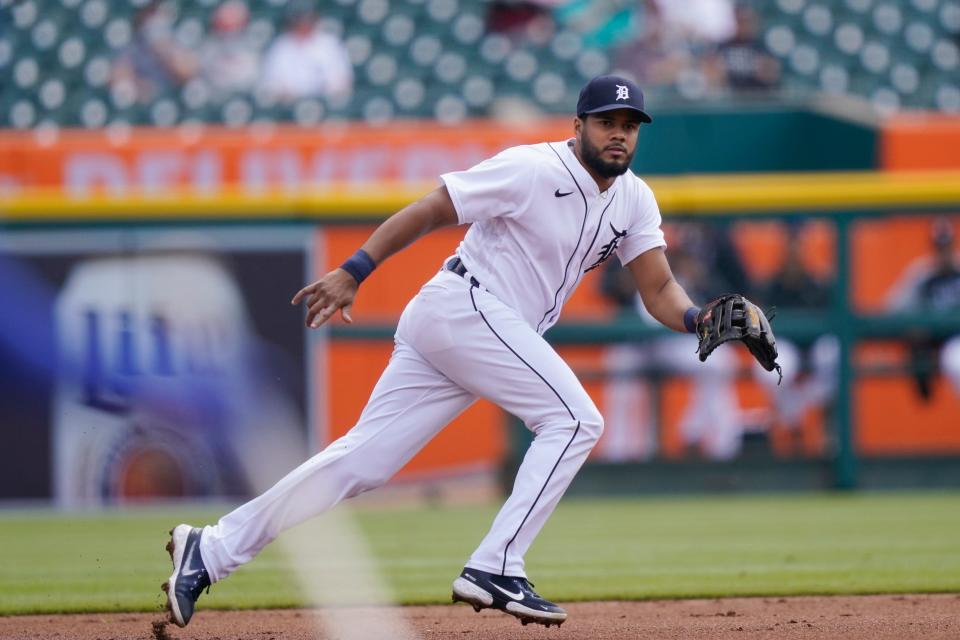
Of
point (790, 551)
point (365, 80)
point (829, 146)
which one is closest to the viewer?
point (790, 551)

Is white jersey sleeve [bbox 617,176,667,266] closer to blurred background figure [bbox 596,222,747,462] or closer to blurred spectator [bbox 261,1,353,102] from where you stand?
blurred background figure [bbox 596,222,747,462]

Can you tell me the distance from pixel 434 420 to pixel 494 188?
708 millimetres

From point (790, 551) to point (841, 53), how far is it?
28.5 ft

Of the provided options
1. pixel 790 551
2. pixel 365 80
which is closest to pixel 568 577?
pixel 790 551

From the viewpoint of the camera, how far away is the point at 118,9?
13.5m

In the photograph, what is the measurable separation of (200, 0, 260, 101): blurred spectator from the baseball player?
907cm

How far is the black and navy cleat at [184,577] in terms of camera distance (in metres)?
4.09

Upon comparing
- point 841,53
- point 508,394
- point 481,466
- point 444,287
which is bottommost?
point 481,466

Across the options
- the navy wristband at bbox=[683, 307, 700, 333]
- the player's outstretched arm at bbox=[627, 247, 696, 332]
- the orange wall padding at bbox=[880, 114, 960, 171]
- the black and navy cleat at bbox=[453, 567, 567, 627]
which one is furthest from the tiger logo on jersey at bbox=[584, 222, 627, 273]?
the orange wall padding at bbox=[880, 114, 960, 171]

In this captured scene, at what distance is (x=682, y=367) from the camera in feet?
30.5

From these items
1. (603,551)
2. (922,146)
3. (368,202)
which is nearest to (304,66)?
(368,202)

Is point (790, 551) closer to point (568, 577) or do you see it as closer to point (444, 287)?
point (568, 577)

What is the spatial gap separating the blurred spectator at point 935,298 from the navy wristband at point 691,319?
5.03m

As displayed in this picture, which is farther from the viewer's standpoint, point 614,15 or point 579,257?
point 614,15
